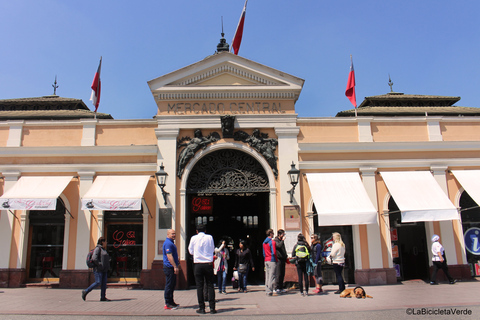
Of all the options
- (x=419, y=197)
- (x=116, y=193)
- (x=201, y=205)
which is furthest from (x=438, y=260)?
(x=116, y=193)

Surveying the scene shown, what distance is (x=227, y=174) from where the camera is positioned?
44.0ft

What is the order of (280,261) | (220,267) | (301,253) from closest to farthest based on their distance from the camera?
1. (301,253)
2. (280,261)
3. (220,267)

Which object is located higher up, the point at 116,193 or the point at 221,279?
the point at 116,193

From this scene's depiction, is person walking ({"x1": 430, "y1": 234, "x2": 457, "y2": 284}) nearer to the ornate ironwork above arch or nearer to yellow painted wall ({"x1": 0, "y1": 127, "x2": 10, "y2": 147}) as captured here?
the ornate ironwork above arch

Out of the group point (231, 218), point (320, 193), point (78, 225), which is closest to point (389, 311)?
point (320, 193)

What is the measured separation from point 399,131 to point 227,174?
637 cm

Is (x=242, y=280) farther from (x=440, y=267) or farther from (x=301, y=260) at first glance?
(x=440, y=267)

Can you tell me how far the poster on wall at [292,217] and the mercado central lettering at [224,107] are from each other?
3.44 meters

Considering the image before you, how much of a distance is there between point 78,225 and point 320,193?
806 centimetres

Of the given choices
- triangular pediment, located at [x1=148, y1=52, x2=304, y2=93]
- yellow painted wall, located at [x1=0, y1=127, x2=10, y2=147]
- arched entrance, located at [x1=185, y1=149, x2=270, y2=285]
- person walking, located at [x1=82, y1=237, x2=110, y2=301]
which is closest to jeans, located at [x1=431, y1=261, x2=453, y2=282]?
arched entrance, located at [x1=185, y1=149, x2=270, y2=285]

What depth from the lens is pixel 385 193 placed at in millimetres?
13336

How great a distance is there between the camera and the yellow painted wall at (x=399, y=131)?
13.9 metres

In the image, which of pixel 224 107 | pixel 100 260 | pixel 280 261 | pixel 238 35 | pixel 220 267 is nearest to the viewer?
pixel 100 260

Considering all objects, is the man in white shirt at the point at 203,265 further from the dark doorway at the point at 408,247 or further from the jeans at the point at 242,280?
the dark doorway at the point at 408,247
